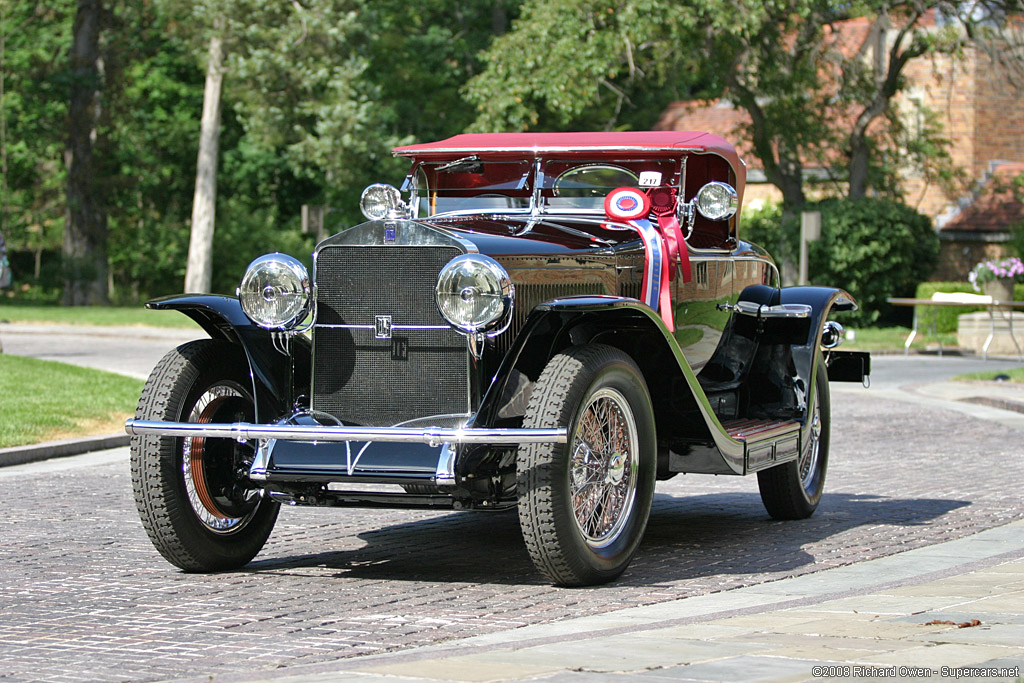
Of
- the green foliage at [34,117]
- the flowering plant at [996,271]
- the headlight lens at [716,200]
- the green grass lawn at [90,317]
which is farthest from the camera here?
the green foliage at [34,117]

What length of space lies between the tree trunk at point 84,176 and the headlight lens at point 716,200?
3510 cm

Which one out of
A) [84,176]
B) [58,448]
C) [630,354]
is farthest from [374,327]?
[84,176]

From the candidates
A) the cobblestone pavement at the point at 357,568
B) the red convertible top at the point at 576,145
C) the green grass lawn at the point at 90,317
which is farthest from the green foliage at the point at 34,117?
the red convertible top at the point at 576,145

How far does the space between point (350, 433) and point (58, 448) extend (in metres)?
6.16

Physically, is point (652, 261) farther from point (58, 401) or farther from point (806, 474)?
point (58, 401)

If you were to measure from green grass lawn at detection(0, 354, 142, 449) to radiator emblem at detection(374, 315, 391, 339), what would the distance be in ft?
19.0

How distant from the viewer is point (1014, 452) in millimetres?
11875

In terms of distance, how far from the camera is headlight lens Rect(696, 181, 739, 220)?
763cm

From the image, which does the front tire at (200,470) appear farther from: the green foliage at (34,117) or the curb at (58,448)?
the green foliage at (34,117)

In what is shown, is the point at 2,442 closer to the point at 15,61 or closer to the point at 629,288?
the point at 629,288

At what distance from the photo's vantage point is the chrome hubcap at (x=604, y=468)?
6.20 metres

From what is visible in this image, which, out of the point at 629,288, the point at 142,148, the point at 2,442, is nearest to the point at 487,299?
the point at 629,288

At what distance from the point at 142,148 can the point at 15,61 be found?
457 centimetres

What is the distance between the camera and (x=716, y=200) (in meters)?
7.64
